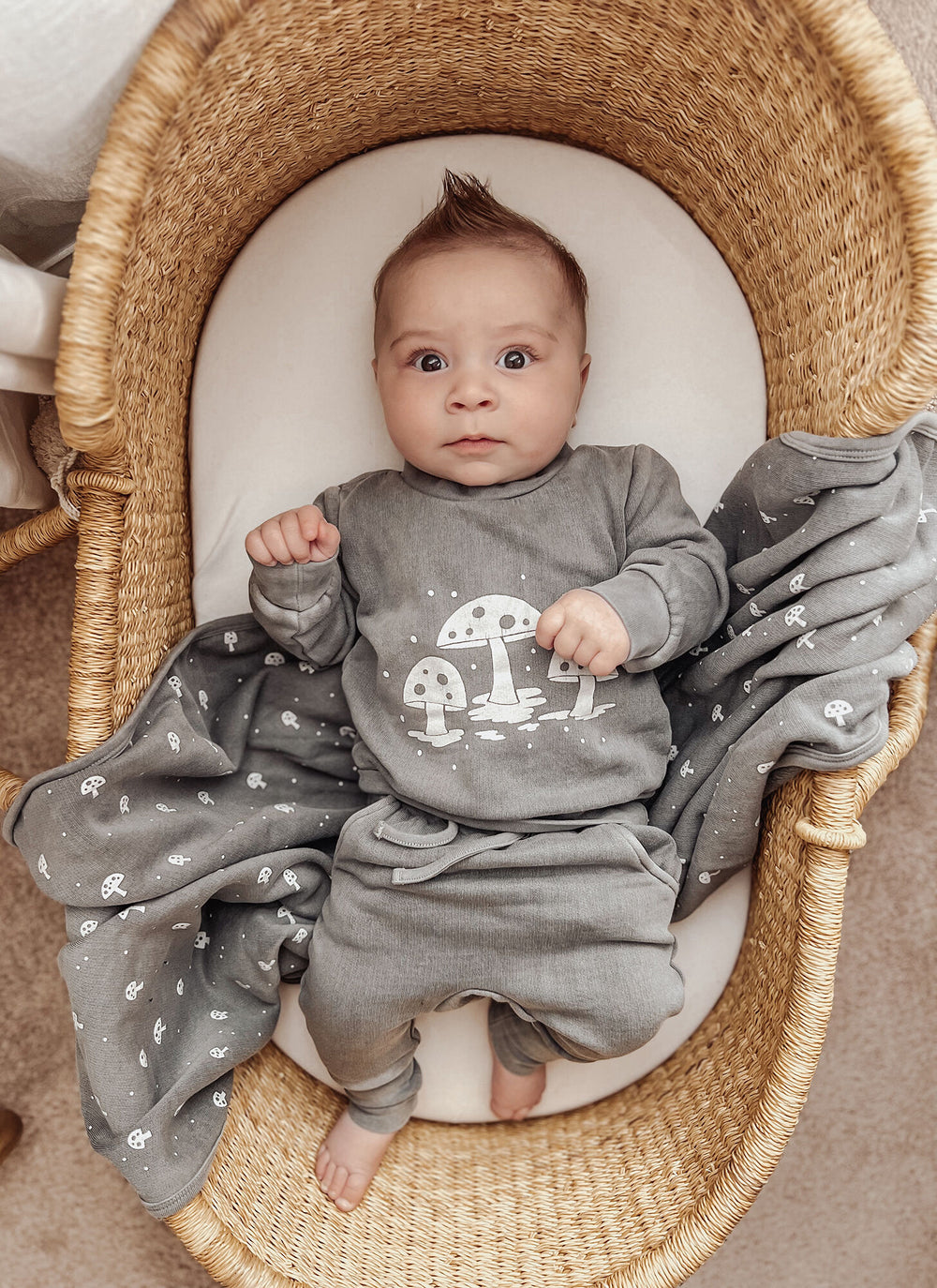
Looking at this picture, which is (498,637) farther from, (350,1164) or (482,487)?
(350,1164)

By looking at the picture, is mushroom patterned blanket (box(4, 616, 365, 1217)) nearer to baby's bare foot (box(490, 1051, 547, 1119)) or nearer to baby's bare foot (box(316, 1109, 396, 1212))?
baby's bare foot (box(316, 1109, 396, 1212))

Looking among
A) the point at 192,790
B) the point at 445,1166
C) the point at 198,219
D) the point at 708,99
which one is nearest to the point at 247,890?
the point at 192,790

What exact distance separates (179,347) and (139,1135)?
2.52 feet

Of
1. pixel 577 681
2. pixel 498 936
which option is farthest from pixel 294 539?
pixel 498 936

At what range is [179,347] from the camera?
1071mm

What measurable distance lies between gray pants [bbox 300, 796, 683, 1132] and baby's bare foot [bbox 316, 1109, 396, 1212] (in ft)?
0.32

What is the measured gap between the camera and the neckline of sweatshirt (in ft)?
3.33

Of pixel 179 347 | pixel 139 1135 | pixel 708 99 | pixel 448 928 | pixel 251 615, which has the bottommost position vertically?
pixel 139 1135

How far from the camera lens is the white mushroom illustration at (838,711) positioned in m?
0.90

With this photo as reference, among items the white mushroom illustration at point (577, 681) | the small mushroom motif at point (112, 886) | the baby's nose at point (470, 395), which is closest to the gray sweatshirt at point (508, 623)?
the white mushroom illustration at point (577, 681)

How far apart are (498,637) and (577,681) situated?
0.29 feet

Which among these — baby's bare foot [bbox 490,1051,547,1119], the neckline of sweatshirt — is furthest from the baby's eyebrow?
baby's bare foot [bbox 490,1051,547,1119]

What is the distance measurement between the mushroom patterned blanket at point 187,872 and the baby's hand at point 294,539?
12cm

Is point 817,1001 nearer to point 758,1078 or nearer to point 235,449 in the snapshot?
point 758,1078
